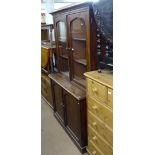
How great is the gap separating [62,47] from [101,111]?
1597 mm

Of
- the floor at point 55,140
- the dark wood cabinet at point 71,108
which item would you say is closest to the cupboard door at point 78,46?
the dark wood cabinet at point 71,108

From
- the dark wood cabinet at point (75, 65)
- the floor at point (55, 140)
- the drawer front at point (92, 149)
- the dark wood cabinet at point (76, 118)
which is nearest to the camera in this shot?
the drawer front at point (92, 149)

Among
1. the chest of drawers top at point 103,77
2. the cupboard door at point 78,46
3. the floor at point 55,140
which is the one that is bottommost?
the floor at point 55,140

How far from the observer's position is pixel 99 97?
6.10 ft

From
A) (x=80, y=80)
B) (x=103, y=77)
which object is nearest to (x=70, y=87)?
(x=80, y=80)

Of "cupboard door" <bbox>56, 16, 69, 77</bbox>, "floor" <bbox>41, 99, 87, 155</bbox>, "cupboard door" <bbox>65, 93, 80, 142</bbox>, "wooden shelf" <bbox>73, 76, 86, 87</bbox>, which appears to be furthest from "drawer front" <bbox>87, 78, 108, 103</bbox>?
"cupboard door" <bbox>56, 16, 69, 77</bbox>

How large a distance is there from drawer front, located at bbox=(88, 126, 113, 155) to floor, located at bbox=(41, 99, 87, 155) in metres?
0.42

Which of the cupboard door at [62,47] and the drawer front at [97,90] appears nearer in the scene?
the drawer front at [97,90]

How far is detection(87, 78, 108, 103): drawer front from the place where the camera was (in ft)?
5.78

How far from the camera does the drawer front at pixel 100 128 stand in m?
1.78

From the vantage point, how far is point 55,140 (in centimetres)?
277

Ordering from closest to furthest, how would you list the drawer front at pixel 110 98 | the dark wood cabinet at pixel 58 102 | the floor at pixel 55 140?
the drawer front at pixel 110 98, the floor at pixel 55 140, the dark wood cabinet at pixel 58 102

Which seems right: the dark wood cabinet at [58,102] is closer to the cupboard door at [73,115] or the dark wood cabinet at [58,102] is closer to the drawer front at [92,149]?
the cupboard door at [73,115]
